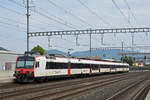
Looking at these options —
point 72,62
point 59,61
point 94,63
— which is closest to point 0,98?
point 59,61

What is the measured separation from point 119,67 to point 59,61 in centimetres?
3849

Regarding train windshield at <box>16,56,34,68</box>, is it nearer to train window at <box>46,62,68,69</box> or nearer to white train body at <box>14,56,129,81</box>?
A: white train body at <box>14,56,129,81</box>

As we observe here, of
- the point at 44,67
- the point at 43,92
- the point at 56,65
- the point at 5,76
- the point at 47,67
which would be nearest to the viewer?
the point at 43,92

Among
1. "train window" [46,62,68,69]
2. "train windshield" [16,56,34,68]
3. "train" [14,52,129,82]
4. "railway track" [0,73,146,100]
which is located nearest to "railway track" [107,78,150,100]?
"railway track" [0,73,146,100]

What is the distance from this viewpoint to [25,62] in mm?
26938

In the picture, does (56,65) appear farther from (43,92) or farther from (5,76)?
(43,92)

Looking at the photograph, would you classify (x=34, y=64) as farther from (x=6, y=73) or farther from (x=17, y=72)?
(x=6, y=73)

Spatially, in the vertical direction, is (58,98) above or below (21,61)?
below

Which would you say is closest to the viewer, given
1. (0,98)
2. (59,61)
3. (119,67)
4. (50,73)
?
(0,98)

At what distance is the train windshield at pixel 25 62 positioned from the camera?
26609mm

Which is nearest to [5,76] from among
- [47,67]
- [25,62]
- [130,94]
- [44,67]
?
[25,62]

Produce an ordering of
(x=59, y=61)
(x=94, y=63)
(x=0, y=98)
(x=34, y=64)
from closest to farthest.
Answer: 1. (x=0, y=98)
2. (x=34, y=64)
3. (x=59, y=61)
4. (x=94, y=63)

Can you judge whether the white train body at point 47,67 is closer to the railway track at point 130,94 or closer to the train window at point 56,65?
the train window at point 56,65

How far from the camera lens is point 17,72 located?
2650cm
